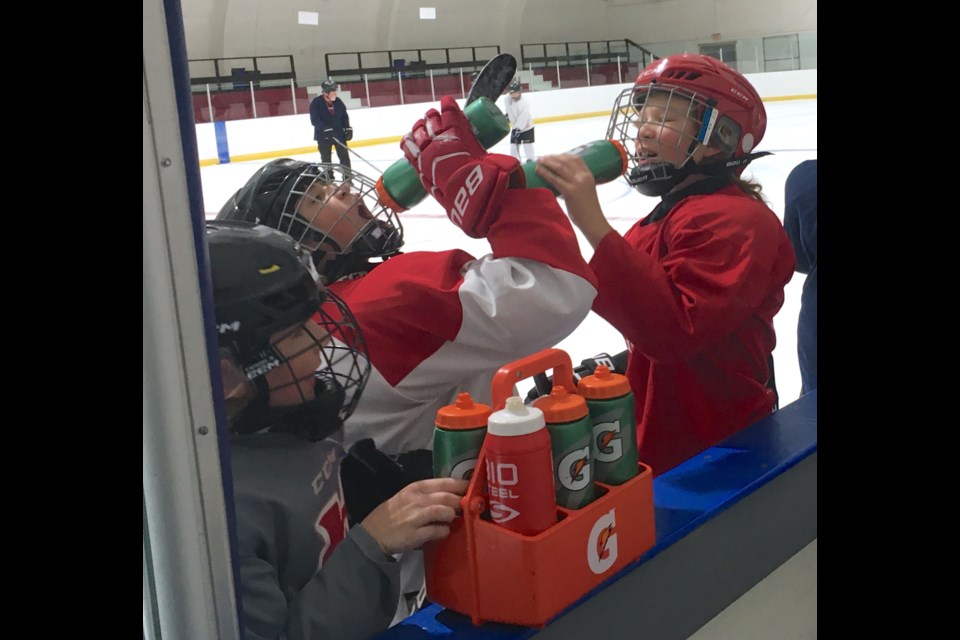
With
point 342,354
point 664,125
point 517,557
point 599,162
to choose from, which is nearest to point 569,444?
point 517,557

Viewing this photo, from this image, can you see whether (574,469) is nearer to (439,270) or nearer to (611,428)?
(611,428)

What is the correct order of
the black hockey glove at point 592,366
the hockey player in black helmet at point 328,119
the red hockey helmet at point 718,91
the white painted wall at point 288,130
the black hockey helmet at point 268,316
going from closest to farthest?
the black hockey helmet at point 268,316, the red hockey helmet at point 718,91, the black hockey glove at point 592,366, the hockey player in black helmet at point 328,119, the white painted wall at point 288,130

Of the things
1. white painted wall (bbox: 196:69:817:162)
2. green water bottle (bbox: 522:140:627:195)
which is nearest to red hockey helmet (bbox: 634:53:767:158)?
green water bottle (bbox: 522:140:627:195)

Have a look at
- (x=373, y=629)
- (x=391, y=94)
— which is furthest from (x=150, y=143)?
(x=391, y=94)

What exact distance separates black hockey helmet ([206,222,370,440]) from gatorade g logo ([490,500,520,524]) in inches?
7.6

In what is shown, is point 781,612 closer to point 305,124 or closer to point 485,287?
point 485,287

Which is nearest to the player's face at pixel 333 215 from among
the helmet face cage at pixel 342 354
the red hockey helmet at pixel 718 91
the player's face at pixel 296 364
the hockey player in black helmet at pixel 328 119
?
the helmet face cage at pixel 342 354

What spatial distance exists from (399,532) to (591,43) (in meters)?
17.2

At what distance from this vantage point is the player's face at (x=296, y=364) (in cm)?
92

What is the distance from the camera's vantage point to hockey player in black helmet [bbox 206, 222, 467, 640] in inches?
35.2

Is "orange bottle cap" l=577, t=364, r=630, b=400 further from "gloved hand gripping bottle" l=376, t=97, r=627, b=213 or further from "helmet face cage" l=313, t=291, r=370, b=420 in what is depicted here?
"gloved hand gripping bottle" l=376, t=97, r=627, b=213

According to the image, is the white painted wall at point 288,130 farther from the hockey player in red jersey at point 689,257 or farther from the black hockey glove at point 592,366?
the hockey player in red jersey at point 689,257

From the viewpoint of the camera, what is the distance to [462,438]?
98 cm

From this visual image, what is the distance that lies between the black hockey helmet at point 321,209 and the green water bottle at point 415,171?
0.06 metres
